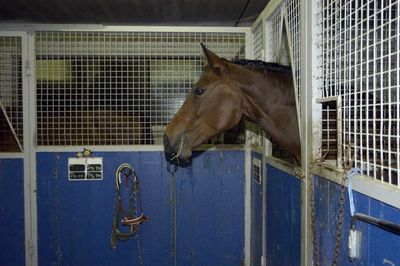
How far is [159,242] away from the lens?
2.86 m

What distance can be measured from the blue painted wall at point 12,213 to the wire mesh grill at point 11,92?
17 centimetres

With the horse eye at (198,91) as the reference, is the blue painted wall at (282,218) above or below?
below

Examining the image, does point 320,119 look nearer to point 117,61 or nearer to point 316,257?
point 316,257

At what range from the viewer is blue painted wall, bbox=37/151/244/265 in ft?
9.18

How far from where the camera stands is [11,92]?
276cm

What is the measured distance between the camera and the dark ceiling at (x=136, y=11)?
10.1 ft

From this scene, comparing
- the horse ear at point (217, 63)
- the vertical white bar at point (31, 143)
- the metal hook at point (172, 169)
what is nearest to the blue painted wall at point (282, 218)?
the horse ear at point (217, 63)

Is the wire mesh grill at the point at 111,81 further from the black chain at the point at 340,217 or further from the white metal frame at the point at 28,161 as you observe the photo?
the black chain at the point at 340,217

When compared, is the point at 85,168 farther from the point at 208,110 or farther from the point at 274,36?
the point at 274,36

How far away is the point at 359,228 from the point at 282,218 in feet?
2.68

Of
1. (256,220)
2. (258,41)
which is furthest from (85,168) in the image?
(258,41)

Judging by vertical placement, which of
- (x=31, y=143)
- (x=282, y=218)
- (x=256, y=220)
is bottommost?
(x=256, y=220)

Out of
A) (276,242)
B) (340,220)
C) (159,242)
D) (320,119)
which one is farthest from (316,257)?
(159,242)

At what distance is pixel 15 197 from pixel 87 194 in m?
0.57
